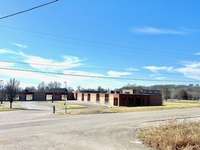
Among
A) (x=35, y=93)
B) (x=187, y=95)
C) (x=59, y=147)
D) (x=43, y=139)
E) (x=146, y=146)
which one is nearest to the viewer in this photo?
(x=59, y=147)

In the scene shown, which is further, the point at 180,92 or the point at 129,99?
the point at 180,92

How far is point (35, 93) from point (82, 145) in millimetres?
108285

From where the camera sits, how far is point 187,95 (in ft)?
521

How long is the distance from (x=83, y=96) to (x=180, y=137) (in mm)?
93434

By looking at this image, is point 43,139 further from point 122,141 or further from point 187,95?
point 187,95

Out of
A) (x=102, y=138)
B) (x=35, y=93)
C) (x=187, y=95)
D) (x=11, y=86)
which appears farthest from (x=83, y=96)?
(x=102, y=138)

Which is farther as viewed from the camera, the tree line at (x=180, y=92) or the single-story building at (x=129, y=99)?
the tree line at (x=180, y=92)

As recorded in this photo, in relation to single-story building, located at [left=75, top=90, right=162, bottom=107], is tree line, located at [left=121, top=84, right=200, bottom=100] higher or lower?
higher

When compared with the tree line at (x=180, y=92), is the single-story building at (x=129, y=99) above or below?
below

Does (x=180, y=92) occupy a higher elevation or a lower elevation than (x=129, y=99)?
higher

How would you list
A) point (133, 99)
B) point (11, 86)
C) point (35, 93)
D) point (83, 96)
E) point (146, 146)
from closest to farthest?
point (146, 146) → point (11, 86) → point (133, 99) → point (83, 96) → point (35, 93)

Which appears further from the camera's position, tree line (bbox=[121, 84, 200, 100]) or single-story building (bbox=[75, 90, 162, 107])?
tree line (bbox=[121, 84, 200, 100])

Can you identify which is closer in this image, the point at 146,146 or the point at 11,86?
the point at 146,146

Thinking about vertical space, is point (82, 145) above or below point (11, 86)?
below
